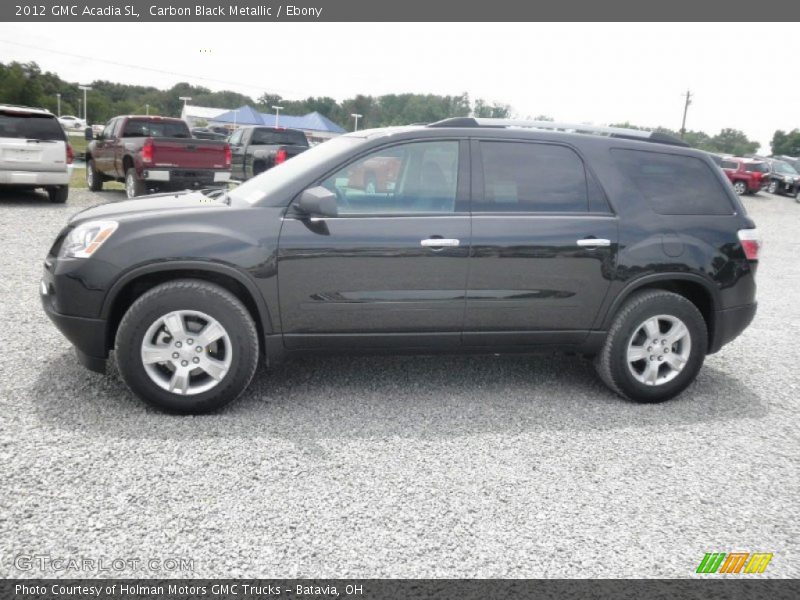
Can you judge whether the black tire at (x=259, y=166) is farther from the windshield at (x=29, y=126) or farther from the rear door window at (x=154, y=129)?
the windshield at (x=29, y=126)

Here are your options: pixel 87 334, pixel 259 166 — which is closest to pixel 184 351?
pixel 87 334

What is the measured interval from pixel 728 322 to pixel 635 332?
76 cm

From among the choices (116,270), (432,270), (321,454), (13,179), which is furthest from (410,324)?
(13,179)

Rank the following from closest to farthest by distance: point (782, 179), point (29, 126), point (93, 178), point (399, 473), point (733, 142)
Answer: point (399, 473) → point (29, 126) → point (93, 178) → point (782, 179) → point (733, 142)

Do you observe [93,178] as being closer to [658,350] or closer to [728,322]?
[658,350]

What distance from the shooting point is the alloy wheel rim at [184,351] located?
4.09 m

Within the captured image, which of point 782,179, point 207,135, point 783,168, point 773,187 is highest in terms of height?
point 783,168

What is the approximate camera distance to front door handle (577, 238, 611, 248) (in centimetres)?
459

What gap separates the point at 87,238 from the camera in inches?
162

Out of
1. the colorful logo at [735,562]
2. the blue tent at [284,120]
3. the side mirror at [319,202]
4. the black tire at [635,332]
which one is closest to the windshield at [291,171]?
the side mirror at [319,202]

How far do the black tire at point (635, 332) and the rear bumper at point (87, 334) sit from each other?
327cm

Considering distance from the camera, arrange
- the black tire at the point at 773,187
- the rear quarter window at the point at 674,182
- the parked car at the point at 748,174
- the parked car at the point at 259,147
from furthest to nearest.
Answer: the black tire at the point at 773,187 → the parked car at the point at 748,174 → the parked car at the point at 259,147 → the rear quarter window at the point at 674,182

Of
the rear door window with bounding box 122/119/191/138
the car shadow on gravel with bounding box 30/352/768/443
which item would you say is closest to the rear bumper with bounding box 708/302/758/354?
the car shadow on gravel with bounding box 30/352/768/443

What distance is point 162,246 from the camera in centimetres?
408
